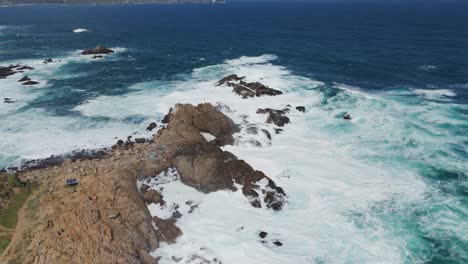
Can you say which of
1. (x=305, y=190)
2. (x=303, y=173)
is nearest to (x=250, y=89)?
(x=303, y=173)

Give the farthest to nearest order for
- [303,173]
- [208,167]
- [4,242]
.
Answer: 1. [303,173]
2. [208,167]
3. [4,242]

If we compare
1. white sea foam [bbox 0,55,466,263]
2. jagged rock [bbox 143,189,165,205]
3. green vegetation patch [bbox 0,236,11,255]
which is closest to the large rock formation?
jagged rock [bbox 143,189,165,205]

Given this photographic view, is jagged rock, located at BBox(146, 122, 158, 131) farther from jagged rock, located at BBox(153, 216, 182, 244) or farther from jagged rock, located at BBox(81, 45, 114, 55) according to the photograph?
jagged rock, located at BBox(81, 45, 114, 55)

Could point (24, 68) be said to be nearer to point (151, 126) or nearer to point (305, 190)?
point (151, 126)

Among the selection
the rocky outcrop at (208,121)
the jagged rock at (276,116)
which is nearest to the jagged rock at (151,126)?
the rocky outcrop at (208,121)

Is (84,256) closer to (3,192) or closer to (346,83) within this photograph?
(3,192)

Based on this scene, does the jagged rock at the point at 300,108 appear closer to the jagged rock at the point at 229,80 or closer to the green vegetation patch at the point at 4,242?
the jagged rock at the point at 229,80

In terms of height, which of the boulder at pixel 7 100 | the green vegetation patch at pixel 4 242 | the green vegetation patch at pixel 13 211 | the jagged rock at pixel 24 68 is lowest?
the boulder at pixel 7 100
